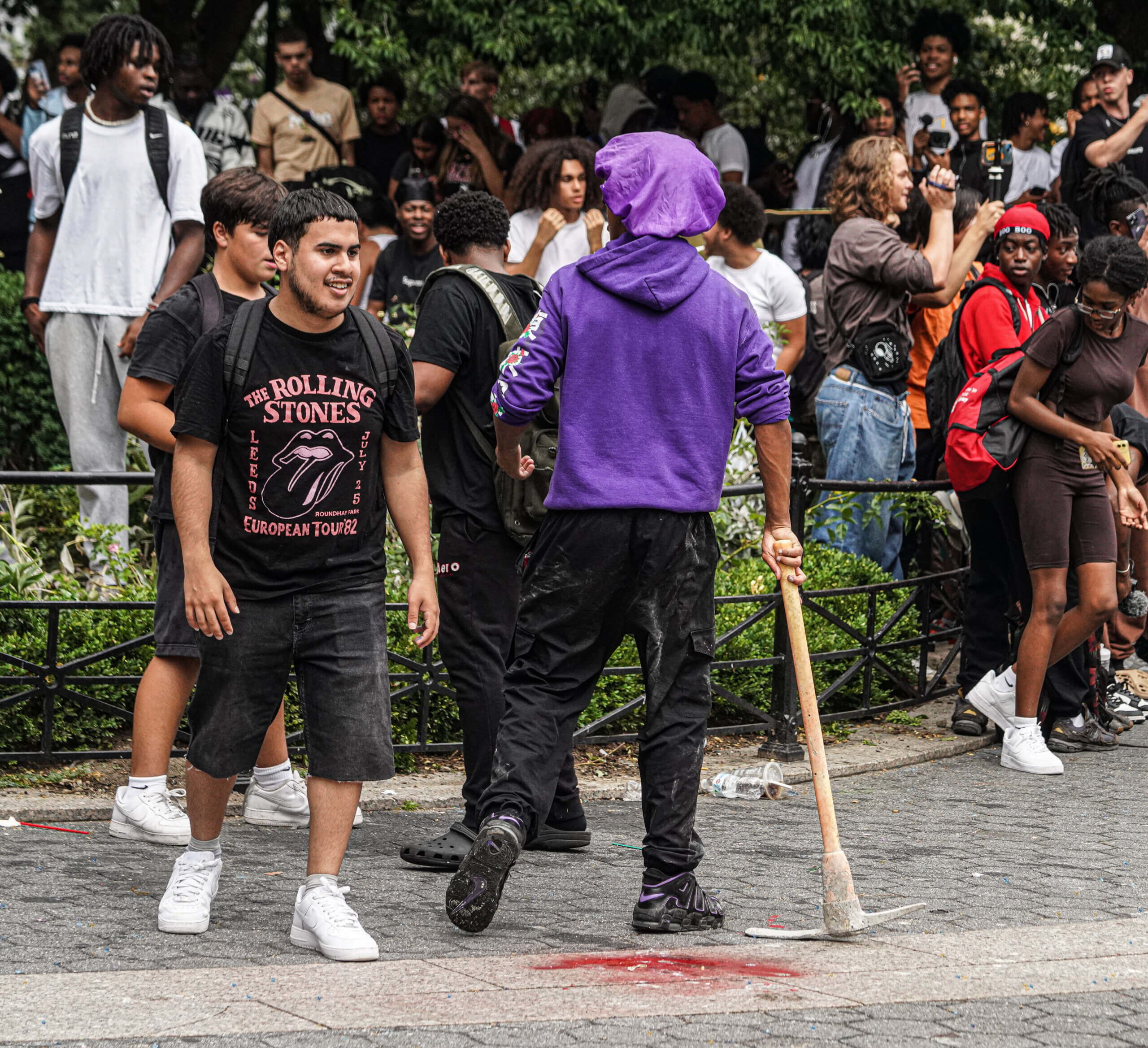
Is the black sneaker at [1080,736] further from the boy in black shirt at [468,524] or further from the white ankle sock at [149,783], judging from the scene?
the white ankle sock at [149,783]

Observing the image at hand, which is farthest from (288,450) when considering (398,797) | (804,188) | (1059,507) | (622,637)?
(804,188)

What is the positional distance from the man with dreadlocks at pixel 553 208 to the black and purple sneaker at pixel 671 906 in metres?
4.86

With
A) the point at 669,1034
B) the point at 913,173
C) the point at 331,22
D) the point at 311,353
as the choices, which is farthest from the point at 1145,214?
the point at 331,22

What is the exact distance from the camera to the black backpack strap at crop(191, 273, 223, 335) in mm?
5160

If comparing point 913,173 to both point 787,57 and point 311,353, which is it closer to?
point 787,57

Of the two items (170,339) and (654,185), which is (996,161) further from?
(170,339)

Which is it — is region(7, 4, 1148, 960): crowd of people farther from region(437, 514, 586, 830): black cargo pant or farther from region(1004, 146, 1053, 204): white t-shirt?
region(1004, 146, 1053, 204): white t-shirt

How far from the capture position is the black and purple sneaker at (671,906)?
4.48 meters

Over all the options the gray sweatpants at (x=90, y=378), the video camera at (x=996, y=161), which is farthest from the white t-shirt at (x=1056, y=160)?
the gray sweatpants at (x=90, y=378)

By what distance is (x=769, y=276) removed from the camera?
29.7ft

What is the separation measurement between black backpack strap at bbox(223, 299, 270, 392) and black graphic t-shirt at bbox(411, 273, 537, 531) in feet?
2.86

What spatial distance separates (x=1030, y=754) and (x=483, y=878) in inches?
135

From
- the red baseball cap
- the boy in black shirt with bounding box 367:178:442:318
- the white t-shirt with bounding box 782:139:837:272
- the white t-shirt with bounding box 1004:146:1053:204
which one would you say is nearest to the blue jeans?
the red baseball cap

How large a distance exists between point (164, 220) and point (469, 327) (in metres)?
3.25
